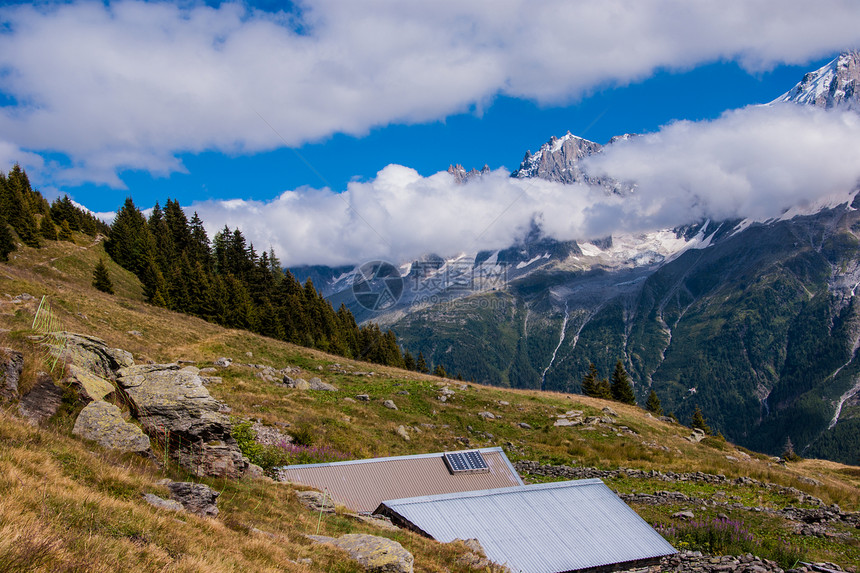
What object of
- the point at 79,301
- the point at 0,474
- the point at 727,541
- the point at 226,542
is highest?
the point at 79,301

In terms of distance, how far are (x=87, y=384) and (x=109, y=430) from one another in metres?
1.99

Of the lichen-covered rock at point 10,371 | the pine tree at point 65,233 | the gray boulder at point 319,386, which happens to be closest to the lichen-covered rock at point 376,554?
the lichen-covered rock at point 10,371

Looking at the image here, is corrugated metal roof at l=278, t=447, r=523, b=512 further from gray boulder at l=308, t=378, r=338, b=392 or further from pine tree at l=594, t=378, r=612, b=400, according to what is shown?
pine tree at l=594, t=378, r=612, b=400

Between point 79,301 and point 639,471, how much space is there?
50.1 m

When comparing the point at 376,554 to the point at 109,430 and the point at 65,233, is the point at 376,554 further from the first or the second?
the point at 65,233

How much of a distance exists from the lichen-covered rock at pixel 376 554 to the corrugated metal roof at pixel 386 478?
940cm

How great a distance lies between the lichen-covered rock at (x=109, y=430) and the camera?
37.4ft

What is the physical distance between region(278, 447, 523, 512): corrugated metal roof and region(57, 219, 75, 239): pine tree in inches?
2945

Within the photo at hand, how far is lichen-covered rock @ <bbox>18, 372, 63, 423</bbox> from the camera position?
11141 millimetres

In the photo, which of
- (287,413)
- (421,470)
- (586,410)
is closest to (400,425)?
(287,413)

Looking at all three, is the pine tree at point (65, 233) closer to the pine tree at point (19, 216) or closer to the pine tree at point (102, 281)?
the pine tree at point (19, 216)

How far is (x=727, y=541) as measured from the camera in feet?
66.0

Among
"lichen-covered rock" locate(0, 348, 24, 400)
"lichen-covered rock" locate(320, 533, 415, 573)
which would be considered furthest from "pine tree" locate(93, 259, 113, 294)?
"lichen-covered rock" locate(320, 533, 415, 573)

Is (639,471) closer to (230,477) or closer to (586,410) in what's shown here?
(586,410)
